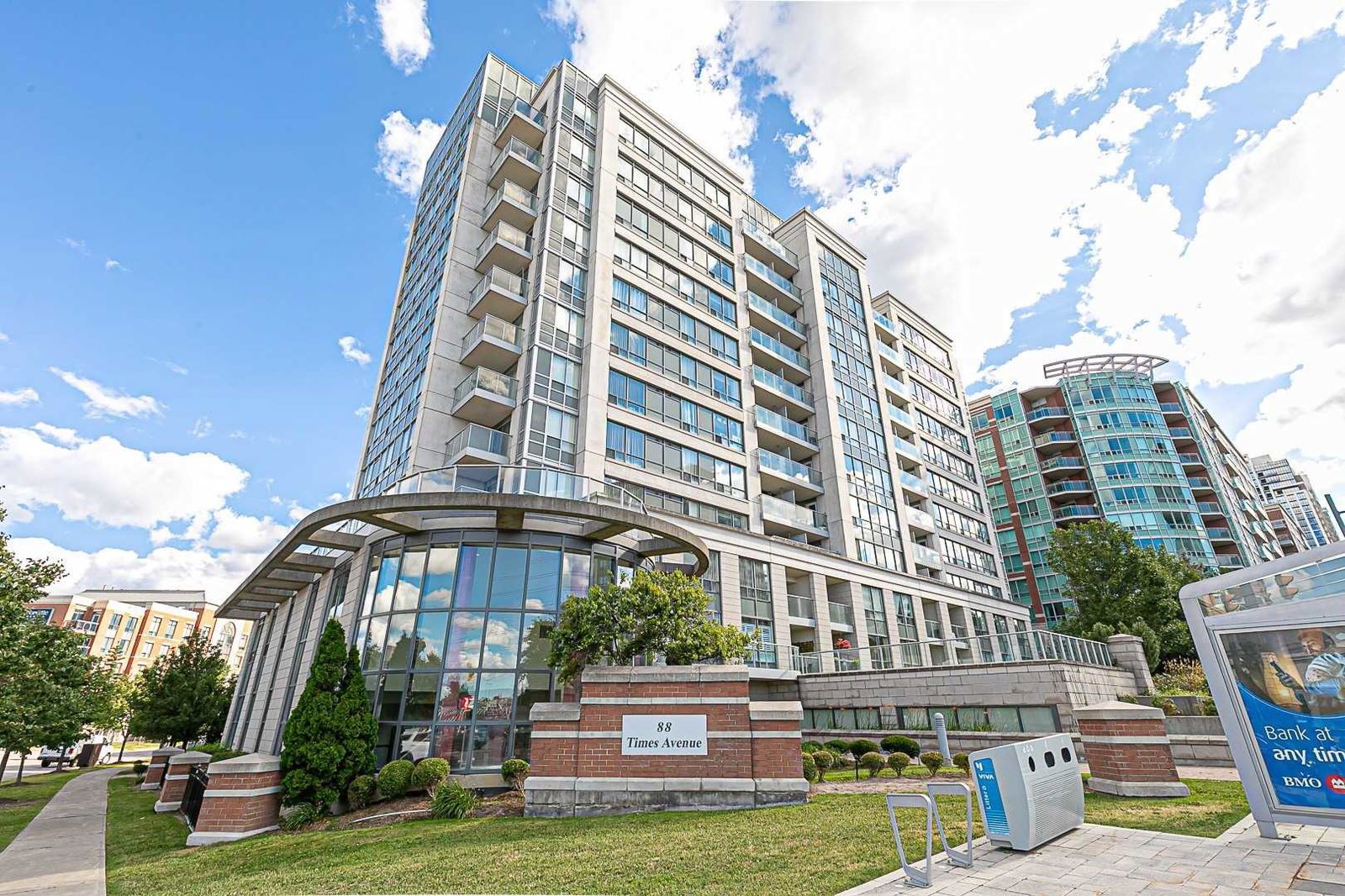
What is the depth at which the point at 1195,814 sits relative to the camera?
28.2 ft

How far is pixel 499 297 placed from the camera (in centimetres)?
2736

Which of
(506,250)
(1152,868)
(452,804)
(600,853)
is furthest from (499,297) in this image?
(1152,868)

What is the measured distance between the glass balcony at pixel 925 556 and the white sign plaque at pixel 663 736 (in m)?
29.6

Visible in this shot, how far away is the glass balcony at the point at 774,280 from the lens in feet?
126

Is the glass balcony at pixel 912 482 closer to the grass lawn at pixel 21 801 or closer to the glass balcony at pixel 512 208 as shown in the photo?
the glass balcony at pixel 512 208

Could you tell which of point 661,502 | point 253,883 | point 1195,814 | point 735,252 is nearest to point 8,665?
point 253,883

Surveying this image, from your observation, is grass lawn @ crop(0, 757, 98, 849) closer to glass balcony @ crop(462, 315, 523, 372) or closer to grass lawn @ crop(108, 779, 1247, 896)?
grass lawn @ crop(108, 779, 1247, 896)

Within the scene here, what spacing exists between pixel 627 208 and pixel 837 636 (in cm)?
2425

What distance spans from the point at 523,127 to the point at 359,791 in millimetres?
29877

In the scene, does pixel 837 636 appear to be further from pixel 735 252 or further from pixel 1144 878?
pixel 1144 878

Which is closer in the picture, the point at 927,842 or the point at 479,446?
the point at 927,842

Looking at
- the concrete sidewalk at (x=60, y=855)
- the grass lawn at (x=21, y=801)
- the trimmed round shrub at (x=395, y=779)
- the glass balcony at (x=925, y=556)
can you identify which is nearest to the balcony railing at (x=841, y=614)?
the glass balcony at (x=925, y=556)

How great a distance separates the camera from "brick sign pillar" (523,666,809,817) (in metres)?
11.4

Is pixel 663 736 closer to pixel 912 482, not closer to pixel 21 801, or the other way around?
pixel 21 801
